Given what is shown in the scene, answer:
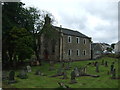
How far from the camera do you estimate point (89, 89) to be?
14305 millimetres

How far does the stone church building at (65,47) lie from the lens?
36.9 meters

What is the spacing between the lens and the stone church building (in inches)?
1453

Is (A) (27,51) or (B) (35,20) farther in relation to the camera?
(B) (35,20)

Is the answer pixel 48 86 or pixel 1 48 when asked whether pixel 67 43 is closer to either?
pixel 1 48

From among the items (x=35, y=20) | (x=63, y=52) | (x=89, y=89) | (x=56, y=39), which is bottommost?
(x=89, y=89)

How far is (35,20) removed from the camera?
3284cm

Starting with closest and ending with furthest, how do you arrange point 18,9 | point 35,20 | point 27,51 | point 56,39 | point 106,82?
1. point 106,82
2. point 27,51
3. point 18,9
4. point 35,20
5. point 56,39

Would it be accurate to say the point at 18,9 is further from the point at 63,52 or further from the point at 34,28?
the point at 63,52

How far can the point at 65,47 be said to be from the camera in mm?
37938

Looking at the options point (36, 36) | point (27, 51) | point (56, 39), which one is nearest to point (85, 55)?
point (56, 39)

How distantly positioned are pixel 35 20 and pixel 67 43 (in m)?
10.6

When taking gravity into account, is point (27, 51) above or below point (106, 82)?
above

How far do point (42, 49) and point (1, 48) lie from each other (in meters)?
15.6

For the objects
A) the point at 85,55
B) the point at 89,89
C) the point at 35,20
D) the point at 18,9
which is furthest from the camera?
the point at 85,55
